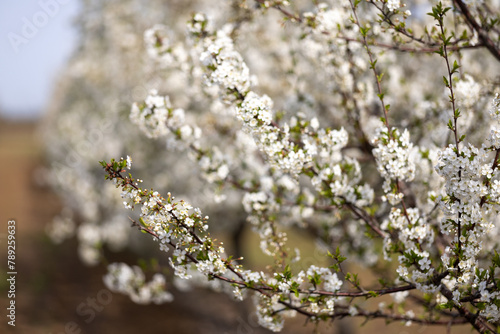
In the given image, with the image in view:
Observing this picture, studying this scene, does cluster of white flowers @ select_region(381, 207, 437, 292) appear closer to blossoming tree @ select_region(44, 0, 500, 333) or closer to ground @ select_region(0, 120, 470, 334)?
blossoming tree @ select_region(44, 0, 500, 333)

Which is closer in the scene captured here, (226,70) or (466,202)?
(466,202)

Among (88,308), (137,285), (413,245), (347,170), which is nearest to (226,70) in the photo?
(347,170)

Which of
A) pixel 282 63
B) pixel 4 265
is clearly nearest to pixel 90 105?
pixel 4 265

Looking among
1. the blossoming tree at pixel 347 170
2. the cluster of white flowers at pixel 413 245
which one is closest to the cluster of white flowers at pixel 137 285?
the blossoming tree at pixel 347 170

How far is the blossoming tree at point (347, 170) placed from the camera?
2453 millimetres

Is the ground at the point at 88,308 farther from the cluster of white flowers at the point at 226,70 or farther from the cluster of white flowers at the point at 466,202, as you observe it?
the cluster of white flowers at the point at 226,70

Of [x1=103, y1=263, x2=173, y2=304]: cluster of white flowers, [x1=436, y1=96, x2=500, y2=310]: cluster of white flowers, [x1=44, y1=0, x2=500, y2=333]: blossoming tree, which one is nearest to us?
[x1=436, y1=96, x2=500, y2=310]: cluster of white flowers

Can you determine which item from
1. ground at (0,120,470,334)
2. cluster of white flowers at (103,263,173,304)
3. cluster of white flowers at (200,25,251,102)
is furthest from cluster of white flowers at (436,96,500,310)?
ground at (0,120,470,334)

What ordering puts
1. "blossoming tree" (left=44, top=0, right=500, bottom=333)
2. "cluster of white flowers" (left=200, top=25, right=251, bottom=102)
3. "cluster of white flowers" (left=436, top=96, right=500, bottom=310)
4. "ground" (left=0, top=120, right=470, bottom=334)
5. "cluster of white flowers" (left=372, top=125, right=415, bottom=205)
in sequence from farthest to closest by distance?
1. "ground" (left=0, top=120, right=470, bottom=334)
2. "cluster of white flowers" (left=200, top=25, right=251, bottom=102)
3. "cluster of white flowers" (left=372, top=125, right=415, bottom=205)
4. "blossoming tree" (left=44, top=0, right=500, bottom=333)
5. "cluster of white flowers" (left=436, top=96, right=500, bottom=310)

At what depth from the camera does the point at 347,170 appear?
11.1 feet

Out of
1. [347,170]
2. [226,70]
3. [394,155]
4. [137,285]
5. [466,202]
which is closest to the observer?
[466,202]

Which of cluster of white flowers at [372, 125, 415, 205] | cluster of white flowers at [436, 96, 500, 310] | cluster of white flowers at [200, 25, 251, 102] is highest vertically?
cluster of white flowers at [200, 25, 251, 102]

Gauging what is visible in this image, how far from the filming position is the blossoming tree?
245cm

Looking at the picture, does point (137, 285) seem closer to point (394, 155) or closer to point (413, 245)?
point (413, 245)
